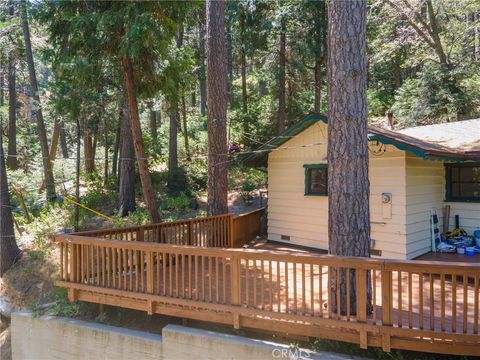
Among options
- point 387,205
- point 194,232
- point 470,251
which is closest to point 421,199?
point 387,205

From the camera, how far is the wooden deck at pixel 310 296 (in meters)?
3.73

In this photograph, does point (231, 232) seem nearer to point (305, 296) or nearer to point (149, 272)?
point (149, 272)

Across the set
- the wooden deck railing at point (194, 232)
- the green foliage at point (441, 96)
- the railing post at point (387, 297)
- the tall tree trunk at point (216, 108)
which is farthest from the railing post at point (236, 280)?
the green foliage at point (441, 96)

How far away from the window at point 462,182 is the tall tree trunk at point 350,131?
476 cm

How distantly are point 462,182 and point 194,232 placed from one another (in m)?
5.75

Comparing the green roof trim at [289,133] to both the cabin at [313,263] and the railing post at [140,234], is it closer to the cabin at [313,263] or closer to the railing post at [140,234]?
the cabin at [313,263]

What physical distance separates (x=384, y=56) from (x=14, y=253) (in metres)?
17.1

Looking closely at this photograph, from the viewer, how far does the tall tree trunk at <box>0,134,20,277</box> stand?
32.2 ft

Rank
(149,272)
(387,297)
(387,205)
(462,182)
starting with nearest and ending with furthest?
(387,297)
(149,272)
(387,205)
(462,182)

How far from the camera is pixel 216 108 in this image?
29.0 ft

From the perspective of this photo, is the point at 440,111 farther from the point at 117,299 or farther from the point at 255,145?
the point at 117,299

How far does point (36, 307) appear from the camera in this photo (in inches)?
246

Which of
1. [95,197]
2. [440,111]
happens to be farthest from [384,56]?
[95,197]

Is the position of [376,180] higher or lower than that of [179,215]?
higher
